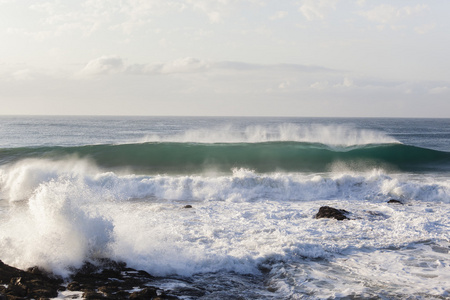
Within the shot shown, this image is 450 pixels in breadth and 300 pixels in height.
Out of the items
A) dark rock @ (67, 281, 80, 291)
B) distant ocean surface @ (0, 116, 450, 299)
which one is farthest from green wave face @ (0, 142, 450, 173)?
dark rock @ (67, 281, 80, 291)

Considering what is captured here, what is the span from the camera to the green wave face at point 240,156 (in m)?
19.9

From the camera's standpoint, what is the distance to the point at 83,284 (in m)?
5.46

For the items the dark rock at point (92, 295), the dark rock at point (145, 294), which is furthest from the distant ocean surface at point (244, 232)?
the dark rock at point (92, 295)

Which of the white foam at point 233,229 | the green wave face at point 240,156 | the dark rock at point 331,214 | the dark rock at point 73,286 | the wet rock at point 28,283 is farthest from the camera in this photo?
the green wave face at point 240,156

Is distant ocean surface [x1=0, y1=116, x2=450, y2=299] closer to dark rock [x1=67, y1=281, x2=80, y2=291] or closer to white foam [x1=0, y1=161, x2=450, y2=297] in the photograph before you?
white foam [x1=0, y1=161, x2=450, y2=297]

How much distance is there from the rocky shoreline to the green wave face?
12.7 meters

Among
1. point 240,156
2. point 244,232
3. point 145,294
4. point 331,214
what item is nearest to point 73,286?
point 145,294

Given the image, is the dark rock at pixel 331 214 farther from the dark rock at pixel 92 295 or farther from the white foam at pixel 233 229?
the dark rock at pixel 92 295

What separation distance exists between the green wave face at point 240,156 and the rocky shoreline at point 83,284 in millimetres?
12670

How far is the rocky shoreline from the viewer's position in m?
5.00

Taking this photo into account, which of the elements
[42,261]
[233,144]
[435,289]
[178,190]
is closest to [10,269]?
[42,261]

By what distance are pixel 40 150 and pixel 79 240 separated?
60.9ft

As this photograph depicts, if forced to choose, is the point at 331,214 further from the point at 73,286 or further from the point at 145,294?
the point at 73,286

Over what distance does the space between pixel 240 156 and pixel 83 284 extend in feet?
54.9
